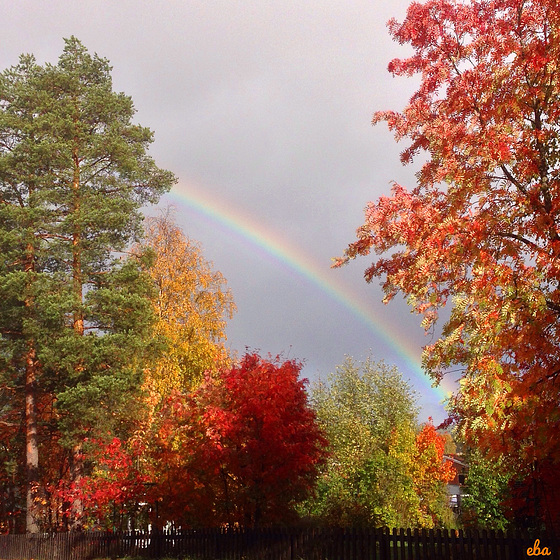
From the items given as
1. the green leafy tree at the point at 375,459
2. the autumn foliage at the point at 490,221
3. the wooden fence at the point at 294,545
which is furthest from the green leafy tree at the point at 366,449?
the autumn foliage at the point at 490,221

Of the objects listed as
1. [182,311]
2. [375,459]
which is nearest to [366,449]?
[375,459]

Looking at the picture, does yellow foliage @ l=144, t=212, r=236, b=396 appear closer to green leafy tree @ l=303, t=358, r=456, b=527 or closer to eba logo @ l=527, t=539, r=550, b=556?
green leafy tree @ l=303, t=358, r=456, b=527

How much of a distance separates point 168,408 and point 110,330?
7.71 meters

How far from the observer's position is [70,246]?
25.0 meters

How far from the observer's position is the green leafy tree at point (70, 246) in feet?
76.5

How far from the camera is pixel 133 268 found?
2583 cm

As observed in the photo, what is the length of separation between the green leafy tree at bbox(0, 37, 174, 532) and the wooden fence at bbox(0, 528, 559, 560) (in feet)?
10.7

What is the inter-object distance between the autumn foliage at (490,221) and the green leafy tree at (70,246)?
1473 cm

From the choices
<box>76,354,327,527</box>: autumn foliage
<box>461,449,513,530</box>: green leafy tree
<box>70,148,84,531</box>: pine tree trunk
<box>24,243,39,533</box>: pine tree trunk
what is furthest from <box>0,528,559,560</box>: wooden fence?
<box>461,449,513,530</box>: green leafy tree

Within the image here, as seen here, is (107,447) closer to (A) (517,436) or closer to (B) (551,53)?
(A) (517,436)

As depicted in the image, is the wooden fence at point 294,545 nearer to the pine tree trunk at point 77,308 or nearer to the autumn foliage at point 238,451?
the autumn foliage at point 238,451

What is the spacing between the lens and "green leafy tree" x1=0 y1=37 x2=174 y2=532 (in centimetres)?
2333

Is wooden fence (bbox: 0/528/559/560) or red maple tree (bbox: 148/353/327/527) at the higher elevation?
red maple tree (bbox: 148/353/327/527)

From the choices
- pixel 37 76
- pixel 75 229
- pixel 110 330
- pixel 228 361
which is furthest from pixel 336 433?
pixel 37 76
